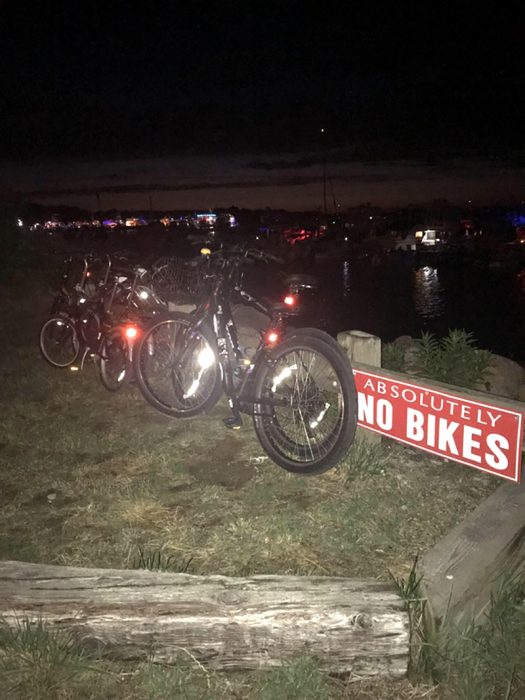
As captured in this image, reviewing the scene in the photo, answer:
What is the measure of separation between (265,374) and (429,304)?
20.2 meters

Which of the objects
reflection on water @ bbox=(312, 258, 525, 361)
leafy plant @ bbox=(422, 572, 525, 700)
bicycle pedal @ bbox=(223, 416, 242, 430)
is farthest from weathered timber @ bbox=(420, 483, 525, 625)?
reflection on water @ bbox=(312, 258, 525, 361)

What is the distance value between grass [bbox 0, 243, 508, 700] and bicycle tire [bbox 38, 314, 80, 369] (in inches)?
68.9

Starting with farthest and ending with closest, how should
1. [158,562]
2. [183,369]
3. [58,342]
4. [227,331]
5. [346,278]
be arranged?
1. [346,278]
2. [58,342]
3. [183,369]
4. [227,331]
5. [158,562]

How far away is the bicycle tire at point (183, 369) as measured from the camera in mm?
4602

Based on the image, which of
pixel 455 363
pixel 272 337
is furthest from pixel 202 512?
pixel 455 363

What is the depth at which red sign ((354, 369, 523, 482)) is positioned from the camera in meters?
3.10

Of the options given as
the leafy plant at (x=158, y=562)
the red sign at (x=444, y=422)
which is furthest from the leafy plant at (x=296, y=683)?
the red sign at (x=444, y=422)

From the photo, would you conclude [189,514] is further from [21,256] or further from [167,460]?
[21,256]

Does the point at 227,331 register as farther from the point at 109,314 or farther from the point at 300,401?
the point at 109,314

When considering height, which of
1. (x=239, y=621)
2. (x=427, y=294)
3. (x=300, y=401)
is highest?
(x=300, y=401)

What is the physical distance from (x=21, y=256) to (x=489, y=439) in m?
14.4

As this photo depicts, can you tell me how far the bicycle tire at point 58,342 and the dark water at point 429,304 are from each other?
31.2 feet

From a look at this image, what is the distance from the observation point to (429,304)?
75.0 ft

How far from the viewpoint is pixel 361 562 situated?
2.94m
